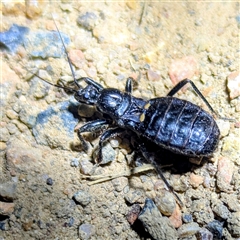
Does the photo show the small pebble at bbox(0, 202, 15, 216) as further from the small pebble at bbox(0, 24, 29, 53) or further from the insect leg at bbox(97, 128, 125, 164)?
the small pebble at bbox(0, 24, 29, 53)

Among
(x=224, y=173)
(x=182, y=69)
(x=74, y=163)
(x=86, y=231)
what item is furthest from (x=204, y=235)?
(x=182, y=69)

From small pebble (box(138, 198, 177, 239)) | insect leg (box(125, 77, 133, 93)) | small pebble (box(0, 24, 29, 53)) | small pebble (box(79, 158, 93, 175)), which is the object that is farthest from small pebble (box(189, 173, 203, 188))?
small pebble (box(0, 24, 29, 53))

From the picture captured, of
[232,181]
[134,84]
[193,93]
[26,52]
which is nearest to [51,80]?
[26,52]

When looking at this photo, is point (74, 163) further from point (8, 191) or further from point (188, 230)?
point (188, 230)

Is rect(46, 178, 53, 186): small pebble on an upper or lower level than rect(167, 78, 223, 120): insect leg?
lower

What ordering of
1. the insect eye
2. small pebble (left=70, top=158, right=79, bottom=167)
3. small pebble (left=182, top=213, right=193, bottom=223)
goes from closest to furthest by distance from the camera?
small pebble (left=182, top=213, right=193, bottom=223), small pebble (left=70, top=158, right=79, bottom=167), the insect eye

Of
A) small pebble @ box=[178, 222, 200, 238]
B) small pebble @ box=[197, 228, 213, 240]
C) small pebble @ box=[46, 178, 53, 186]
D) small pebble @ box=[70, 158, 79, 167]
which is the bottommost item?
small pebble @ box=[46, 178, 53, 186]

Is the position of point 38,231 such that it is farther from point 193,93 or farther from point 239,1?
point 239,1

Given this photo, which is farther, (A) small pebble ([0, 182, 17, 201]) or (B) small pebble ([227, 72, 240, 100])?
(B) small pebble ([227, 72, 240, 100])
